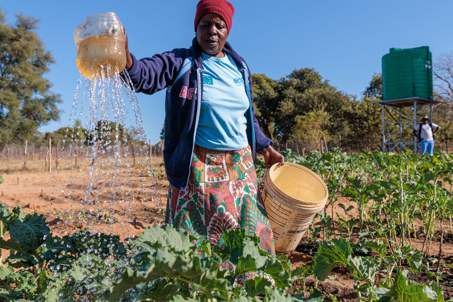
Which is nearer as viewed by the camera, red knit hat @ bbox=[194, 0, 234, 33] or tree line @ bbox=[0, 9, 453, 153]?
red knit hat @ bbox=[194, 0, 234, 33]

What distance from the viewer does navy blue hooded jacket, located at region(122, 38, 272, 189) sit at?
1638 millimetres

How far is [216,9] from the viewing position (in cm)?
174

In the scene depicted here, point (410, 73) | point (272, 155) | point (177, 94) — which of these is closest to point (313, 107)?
point (410, 73)

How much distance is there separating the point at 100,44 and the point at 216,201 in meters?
0.90

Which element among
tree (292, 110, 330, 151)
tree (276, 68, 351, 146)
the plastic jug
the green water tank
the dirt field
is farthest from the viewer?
tree (276, 68, 351, 146)

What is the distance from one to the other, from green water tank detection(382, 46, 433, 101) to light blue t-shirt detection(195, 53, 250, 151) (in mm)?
11864

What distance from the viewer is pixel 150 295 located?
0.99 meters

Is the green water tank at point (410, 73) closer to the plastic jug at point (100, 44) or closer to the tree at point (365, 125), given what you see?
the tree at point (365, 125)

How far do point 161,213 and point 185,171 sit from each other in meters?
3.39

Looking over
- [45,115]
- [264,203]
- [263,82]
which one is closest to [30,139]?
[45,115]

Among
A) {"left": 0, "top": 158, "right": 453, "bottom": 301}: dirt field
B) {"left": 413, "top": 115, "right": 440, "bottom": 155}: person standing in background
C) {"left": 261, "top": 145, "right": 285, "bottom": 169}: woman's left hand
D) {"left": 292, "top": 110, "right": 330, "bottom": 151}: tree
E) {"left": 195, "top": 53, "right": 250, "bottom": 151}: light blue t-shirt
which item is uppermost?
{"left": 292, "top": 110, "right": 330, "bottom": 151}: tree

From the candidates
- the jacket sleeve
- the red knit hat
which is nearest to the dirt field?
the jacket sleeve

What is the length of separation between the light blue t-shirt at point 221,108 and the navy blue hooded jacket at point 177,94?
6 cm

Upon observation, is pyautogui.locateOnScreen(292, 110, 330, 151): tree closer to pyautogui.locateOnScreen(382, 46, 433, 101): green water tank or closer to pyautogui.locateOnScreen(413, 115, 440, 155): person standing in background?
pyautogui.locateOnScreen(382, 46, 433, 101): green water tank
